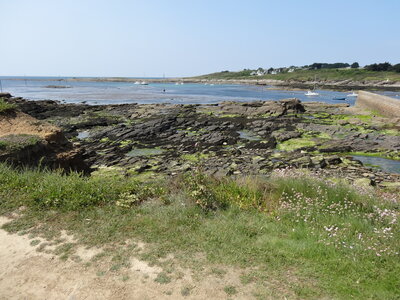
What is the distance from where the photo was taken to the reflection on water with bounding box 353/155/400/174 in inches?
601

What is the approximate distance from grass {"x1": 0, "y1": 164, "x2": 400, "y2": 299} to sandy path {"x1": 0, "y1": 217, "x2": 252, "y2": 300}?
191 millimetres

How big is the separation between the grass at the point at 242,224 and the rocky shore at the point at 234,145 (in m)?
1.62

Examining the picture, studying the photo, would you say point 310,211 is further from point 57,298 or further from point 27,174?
point 27,174

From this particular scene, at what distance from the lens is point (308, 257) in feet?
16.0

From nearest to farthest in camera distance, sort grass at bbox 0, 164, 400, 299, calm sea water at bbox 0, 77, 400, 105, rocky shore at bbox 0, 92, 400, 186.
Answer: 1. grass at bbox 0, 164, 400, 299
2. rocky shore at bbox 0, 92, 400, 186
3. calm sea water at bbox 0, 77, 400, 105

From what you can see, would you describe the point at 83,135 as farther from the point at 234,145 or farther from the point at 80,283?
the point at 80,283

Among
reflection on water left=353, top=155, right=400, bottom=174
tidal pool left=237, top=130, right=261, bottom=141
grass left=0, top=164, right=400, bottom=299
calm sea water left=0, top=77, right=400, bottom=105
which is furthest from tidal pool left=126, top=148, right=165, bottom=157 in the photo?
calm sea water left=0, top=77, right=400, bottom=105

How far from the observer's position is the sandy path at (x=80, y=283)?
4.12m

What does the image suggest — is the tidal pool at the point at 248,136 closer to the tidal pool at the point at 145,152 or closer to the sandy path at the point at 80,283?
the tidal pool at the point at 145,152

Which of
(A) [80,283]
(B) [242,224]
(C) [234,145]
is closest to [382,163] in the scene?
(C) [234,145]

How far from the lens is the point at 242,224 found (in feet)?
19.5

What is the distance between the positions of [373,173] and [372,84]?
10741 centimetres

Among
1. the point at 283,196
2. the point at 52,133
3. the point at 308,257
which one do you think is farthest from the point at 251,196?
the point at 52,133

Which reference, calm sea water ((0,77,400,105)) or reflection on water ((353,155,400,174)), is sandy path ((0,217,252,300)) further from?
calm sea water ((0,77,400,105))
